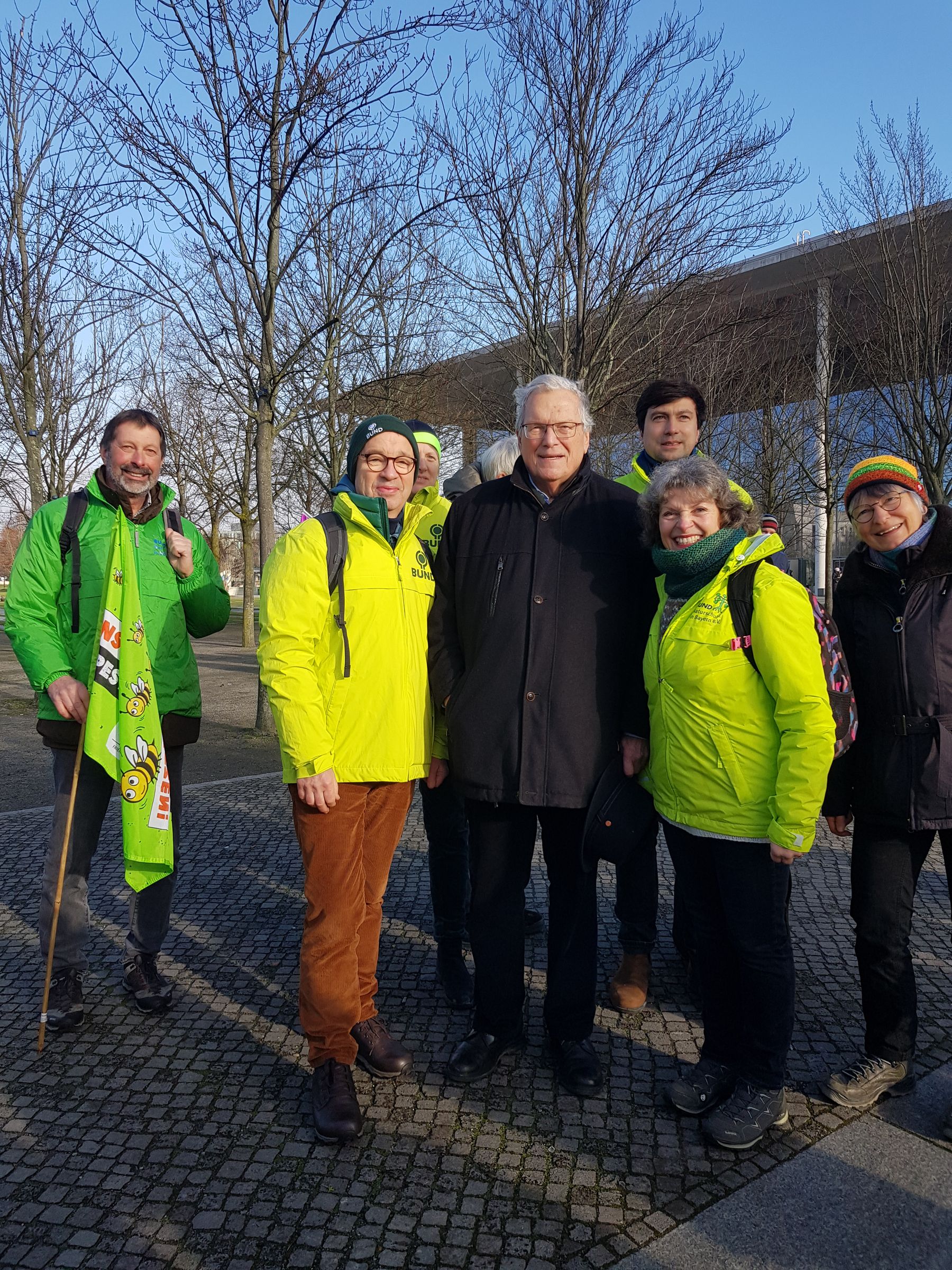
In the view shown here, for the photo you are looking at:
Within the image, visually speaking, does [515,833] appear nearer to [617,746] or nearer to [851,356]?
[617,746]

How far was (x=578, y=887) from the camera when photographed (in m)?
3.06

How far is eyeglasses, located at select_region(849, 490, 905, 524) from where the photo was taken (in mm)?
2912

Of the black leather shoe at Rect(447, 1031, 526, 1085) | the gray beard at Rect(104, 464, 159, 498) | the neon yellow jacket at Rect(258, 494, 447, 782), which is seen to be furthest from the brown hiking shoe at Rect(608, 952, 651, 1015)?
the gray beard at Rect(104, 464, 159, 498)

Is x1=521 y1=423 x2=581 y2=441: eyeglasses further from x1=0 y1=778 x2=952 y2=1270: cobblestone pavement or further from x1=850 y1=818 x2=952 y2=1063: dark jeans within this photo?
x1=0 y1=778 x2=952 y2=1270: cobblestone pavement

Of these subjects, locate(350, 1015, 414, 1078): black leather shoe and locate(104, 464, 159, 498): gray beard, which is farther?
locate(104, 464, 159, 498): gray beard

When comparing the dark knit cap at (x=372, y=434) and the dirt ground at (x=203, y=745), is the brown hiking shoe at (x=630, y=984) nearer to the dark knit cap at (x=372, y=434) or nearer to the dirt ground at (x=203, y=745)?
the dark knit cap at (x=372, y=434)

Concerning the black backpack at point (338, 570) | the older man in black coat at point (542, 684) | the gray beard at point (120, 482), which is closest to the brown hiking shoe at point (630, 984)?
the older man in black coat at point (542, 684)

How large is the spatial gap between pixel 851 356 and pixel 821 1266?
13625 mm

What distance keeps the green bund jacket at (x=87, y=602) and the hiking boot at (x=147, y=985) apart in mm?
958

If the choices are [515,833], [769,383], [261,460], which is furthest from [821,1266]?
[769,383]

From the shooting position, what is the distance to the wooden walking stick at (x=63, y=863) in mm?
3332

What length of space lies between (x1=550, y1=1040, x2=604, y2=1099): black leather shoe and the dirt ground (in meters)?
4.88

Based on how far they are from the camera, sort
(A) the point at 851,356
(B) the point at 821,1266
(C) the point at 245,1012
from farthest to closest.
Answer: (A) the point at 851,356
(C) the point at 245,1012
(B) the point at 821,1266

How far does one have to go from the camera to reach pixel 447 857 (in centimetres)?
383
